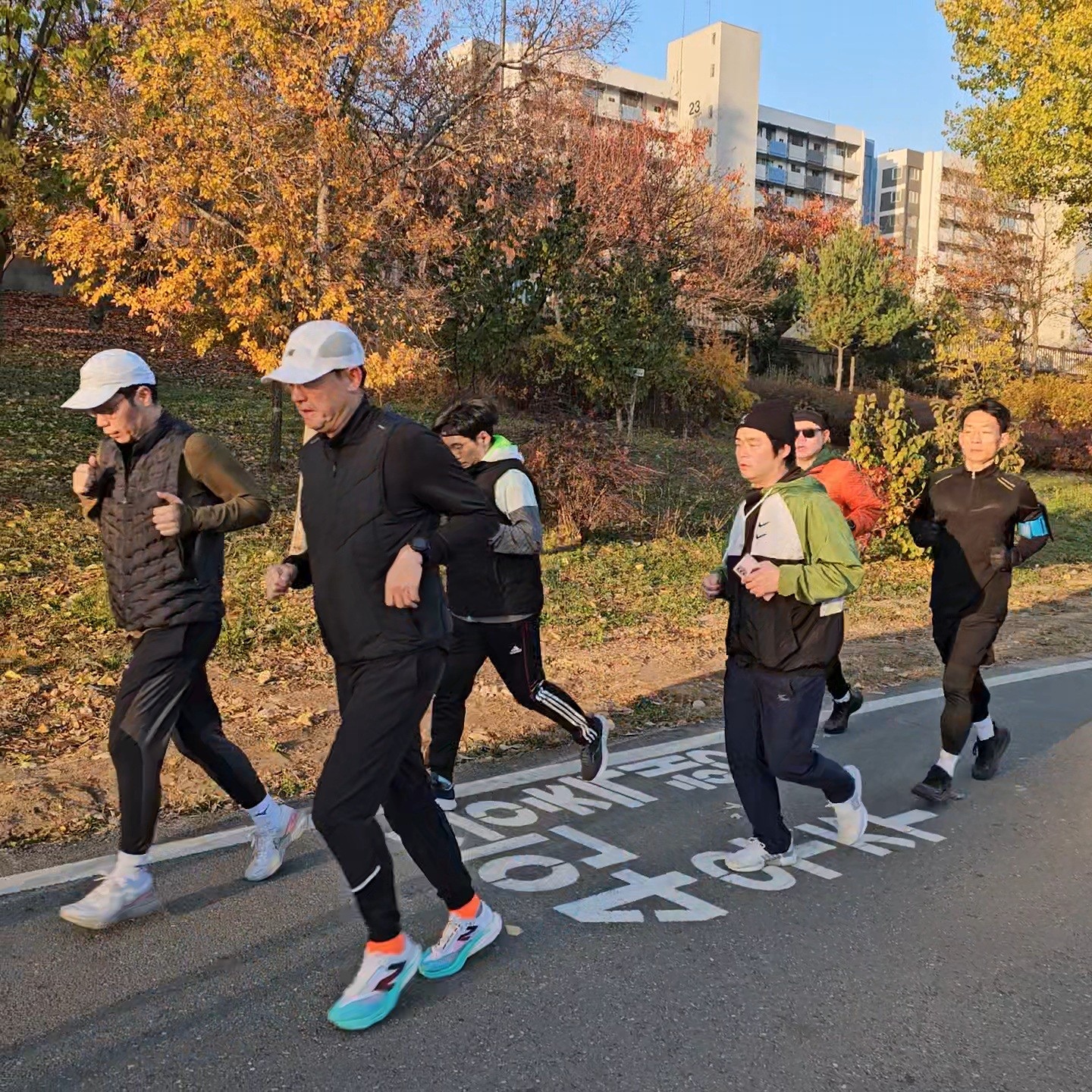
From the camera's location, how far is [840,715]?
23.1 ft

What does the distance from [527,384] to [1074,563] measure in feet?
33.8

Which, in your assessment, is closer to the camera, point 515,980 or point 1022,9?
point 515,980

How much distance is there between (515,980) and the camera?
365cm

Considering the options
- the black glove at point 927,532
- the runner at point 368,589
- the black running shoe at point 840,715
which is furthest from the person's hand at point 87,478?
the black running shoe at point 840,715

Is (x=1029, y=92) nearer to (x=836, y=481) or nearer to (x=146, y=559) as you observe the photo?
(x=836, y=481)

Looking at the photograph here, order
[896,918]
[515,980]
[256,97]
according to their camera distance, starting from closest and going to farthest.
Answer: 1. [515,980]
2. [896,918]
3. [256,97]

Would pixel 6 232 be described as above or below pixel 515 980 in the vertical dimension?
above

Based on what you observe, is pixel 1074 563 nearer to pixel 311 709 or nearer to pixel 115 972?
pixel 311 709

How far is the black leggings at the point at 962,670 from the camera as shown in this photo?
18.8ft

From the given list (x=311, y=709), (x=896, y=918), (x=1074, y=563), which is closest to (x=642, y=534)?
(x=1074, y=563)

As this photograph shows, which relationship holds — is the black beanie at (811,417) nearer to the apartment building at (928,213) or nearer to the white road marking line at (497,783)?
the white road marking line at (497,783)

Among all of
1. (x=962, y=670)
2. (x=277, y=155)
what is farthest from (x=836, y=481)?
(x=277, y=155)

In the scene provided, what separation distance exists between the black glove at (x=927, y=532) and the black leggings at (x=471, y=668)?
2.03 m

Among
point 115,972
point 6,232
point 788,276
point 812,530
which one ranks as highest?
point 788,276
